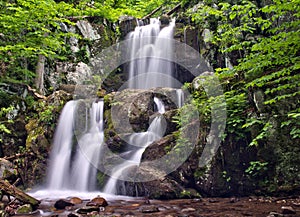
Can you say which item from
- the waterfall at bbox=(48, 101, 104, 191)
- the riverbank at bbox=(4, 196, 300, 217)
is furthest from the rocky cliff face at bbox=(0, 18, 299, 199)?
the riverbank at bbox=(4, 196, 300, 217)

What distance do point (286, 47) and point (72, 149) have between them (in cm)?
840

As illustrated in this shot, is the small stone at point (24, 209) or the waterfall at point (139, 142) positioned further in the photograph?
the waterfall at point (139, 142)

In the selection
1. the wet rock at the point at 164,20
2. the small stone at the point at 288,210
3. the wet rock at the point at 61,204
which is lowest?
the wet rock at the point at 61,204

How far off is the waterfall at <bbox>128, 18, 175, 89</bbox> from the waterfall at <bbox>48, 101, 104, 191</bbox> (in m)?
4.86

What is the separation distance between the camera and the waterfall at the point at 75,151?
900 cm

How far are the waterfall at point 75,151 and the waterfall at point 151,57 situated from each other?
Answer: 4.86 meters

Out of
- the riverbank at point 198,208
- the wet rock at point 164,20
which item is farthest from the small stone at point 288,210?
the wet rock at point 164,20

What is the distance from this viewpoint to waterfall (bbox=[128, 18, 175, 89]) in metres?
15.1

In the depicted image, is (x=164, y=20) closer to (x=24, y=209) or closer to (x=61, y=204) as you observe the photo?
(x=61, y=204)

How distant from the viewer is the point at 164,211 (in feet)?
17.3

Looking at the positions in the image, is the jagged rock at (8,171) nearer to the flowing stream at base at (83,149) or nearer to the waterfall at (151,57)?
the flowing stream at base at (83,149)

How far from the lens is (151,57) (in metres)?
15.8

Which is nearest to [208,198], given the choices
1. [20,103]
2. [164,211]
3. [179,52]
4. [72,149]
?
[164,211]

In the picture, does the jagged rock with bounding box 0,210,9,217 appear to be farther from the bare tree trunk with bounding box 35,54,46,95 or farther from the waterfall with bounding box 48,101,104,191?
the bare tree trunk with bounding box 35,54,46,95
